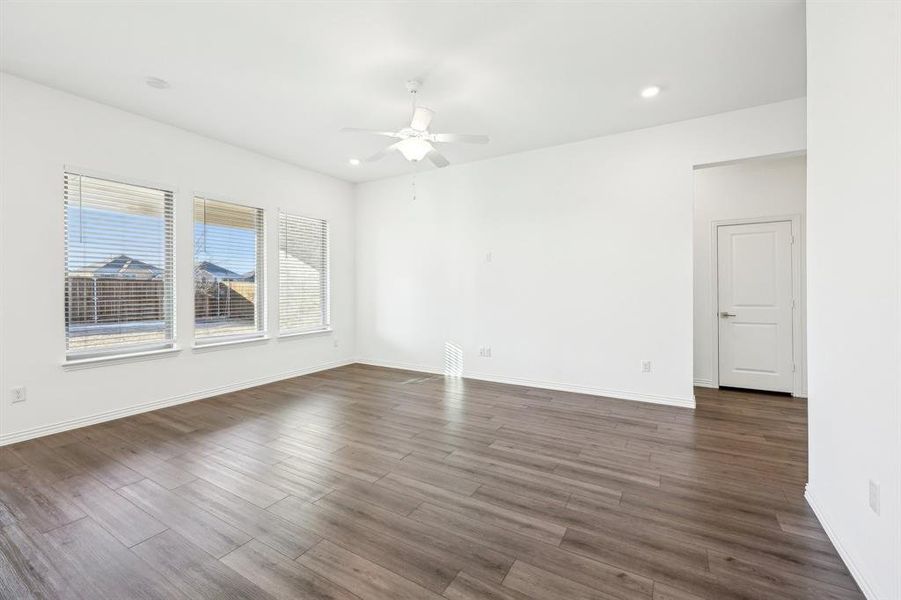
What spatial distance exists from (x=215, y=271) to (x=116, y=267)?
0.97 m

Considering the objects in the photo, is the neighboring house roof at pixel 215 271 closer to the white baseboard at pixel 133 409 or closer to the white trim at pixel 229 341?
the white trim at pixel 229 341

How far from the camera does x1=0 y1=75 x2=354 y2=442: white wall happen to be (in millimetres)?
3092

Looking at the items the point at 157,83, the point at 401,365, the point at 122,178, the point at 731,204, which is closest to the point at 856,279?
the point at 731,204

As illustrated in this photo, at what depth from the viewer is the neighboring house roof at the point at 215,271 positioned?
4.42m

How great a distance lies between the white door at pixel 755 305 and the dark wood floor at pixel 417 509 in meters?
1.10

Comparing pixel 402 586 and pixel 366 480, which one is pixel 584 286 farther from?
pixel 402 586

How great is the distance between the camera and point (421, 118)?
3.00 metres

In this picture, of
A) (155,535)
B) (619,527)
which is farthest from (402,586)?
(155,535)

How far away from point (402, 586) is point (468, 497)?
76 cm

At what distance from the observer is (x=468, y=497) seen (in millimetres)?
2270

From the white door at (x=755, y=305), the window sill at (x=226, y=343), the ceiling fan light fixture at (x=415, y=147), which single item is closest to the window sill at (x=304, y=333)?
the window sill at (x=226, y=343)

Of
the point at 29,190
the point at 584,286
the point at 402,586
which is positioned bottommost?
the point at 402,586

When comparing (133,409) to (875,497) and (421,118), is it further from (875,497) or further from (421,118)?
(875,497)

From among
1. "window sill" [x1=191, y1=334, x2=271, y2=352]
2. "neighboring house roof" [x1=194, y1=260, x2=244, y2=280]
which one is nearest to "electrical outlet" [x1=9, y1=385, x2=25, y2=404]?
"window sill" [x1=191, y1=334, x2=271, y2=352]
